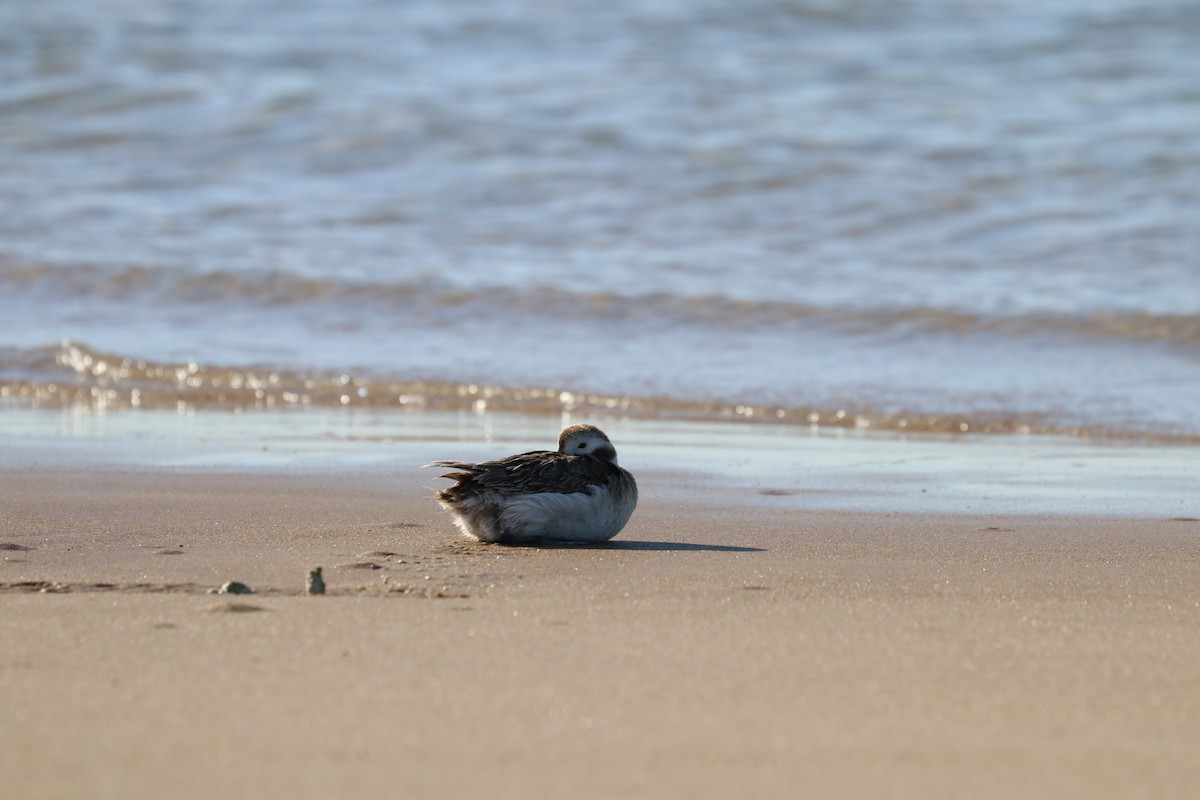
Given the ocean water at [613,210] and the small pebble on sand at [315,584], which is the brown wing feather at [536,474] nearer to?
the small pebble on sand at [315,584]

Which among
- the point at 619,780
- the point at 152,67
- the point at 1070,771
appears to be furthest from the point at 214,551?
the point at 152,67

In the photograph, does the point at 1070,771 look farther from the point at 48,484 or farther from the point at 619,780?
the point at 48,484

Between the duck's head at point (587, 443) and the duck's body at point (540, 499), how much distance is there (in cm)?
8

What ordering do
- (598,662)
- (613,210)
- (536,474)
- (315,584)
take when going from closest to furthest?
1. (598,662)
2. (315,584)
3. (536,474)
4. (613,210)

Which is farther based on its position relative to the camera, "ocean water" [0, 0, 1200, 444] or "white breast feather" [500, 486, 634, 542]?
"ocean water" [0, 0, 1200, 444]

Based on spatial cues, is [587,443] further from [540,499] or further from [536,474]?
[540,499]

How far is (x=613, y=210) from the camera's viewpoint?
15.8 meters

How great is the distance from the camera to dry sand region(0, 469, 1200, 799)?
9.79 ft

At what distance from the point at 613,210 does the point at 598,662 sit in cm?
1238

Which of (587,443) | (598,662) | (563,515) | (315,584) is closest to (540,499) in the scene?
(563,515)

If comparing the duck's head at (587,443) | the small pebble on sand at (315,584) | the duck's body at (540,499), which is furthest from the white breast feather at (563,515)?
the small pebble on sand at (315,584)

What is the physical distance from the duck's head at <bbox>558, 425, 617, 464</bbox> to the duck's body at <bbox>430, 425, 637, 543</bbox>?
0.08 metres

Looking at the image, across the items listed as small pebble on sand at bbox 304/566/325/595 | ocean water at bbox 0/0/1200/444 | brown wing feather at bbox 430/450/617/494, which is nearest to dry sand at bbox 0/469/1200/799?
small pebble on sand at bbox 304/566/325/595

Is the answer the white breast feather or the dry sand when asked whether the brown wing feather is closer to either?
the white breast feather
